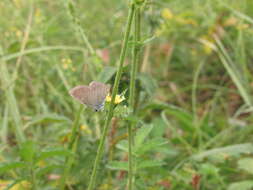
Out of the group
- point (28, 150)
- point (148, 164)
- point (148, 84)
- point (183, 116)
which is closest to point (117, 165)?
point (148, 164)

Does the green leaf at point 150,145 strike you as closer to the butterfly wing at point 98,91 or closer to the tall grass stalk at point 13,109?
the butterfly wing at point 98,91

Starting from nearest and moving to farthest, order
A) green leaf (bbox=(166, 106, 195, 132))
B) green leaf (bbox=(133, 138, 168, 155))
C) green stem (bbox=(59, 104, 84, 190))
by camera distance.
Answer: green leaf (bbox=(133, 138, 168, 155)) < green stem (bbox=(59, 104, 84, 190)) < green leaf (bbox=(166, 106, 195, 132))

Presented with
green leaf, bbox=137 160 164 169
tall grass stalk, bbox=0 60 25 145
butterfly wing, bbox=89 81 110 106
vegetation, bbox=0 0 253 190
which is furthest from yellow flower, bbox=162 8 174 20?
butterfly wing, bbox=89 81 110 106

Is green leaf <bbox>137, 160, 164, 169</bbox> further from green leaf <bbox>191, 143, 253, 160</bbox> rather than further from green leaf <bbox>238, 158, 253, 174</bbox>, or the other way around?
green leaf <bbox>238, 158, 253, 174</bbox>

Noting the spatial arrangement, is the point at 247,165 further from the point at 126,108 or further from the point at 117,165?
the point at 126,108

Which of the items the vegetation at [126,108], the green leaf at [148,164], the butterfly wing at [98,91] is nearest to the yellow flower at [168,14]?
the vegetation at [126,108]
